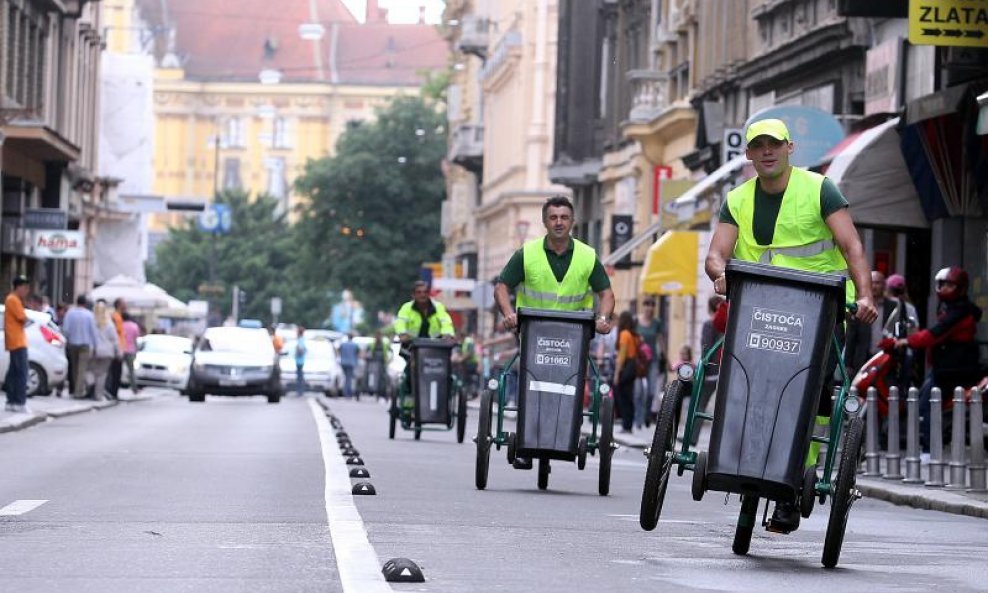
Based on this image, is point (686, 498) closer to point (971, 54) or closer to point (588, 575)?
point (588, 575)

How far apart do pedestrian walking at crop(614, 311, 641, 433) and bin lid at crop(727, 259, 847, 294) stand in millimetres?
20497

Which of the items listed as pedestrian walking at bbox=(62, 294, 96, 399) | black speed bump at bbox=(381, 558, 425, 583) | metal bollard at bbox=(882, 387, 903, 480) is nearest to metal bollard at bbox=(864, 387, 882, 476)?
metal bollard at bbox=(882, 387, 903, 480)

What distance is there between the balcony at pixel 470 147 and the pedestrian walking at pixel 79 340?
4709cm

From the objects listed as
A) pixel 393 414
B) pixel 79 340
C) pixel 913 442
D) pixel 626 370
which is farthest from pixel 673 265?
pixel 913 442

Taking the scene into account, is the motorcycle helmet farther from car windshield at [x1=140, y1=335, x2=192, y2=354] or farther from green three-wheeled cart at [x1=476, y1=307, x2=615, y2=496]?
car windshield at [x1=140, y1=335, x2=192, y2=354]

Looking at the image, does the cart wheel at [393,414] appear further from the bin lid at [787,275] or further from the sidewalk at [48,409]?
the bin lid at [787,275]

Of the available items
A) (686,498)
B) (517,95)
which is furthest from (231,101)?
(686,498)

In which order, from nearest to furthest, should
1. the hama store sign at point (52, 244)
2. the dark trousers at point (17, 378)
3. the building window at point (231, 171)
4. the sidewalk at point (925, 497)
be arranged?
the sidewalk at point (925, 497) → the dark trousers at point (17, 378) → the hama store sign at point (52, 244) → the building window at point (231, 171)

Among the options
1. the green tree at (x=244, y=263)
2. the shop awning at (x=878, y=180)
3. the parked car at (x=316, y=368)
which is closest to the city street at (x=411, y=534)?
the shop awning at (x=878, y=180)

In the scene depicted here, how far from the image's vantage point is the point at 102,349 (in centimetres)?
Result: 4100

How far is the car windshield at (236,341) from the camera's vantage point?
156 ft

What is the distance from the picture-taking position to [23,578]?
350 inches

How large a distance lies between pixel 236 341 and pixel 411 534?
1460 inches

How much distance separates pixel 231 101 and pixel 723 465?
16486 cm
